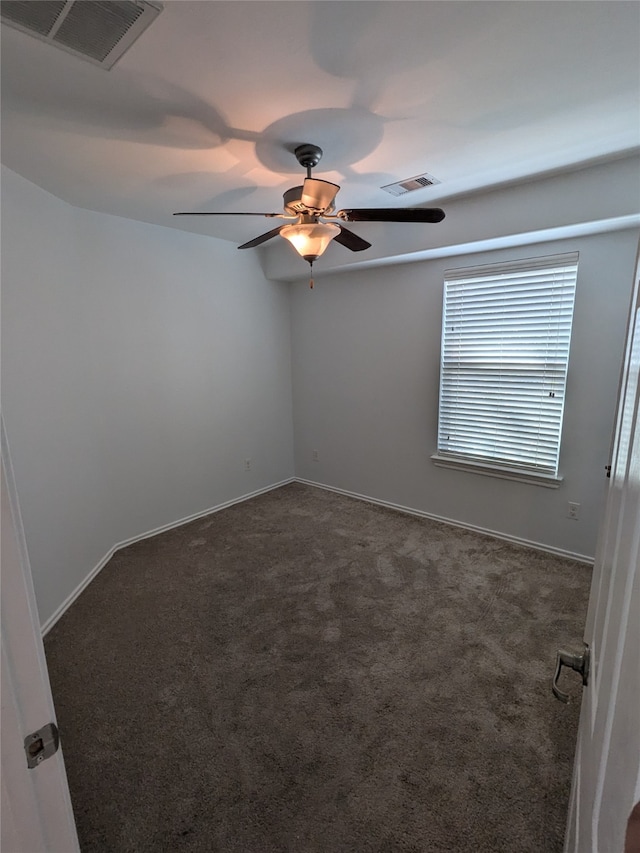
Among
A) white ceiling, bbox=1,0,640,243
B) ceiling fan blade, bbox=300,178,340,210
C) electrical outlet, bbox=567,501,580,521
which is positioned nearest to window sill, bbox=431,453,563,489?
electrical outlet, bbox=567,501,580,521

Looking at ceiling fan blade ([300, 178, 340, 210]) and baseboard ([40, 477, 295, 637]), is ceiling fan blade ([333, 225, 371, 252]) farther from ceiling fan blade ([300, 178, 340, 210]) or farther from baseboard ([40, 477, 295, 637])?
baseboard ([40, 477, 295, 637])

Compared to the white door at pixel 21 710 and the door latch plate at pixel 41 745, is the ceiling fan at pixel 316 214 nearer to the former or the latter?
the white door at pixel 21 710

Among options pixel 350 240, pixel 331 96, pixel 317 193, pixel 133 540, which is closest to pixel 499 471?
pixel 350 240

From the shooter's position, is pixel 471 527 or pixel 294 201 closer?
pixel 294 201

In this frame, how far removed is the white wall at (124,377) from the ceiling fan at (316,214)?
4.32 feet

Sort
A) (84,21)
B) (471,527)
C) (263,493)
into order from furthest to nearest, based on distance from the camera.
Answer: (263,493)
(471,527)
(84,21)

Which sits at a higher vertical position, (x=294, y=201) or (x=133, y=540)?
(x=294, y=201)

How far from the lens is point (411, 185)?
266cm

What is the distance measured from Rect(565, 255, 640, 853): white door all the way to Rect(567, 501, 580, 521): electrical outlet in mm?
2485

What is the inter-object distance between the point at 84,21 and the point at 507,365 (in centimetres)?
303

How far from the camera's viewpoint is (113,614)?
8.32ft

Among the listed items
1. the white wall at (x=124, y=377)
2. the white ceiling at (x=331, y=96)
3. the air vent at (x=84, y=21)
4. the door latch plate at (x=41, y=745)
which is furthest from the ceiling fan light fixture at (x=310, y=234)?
the door latch plate at (x=41, y=745)

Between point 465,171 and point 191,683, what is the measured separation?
10.7ft

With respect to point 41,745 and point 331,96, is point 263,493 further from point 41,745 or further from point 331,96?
point 41,745
